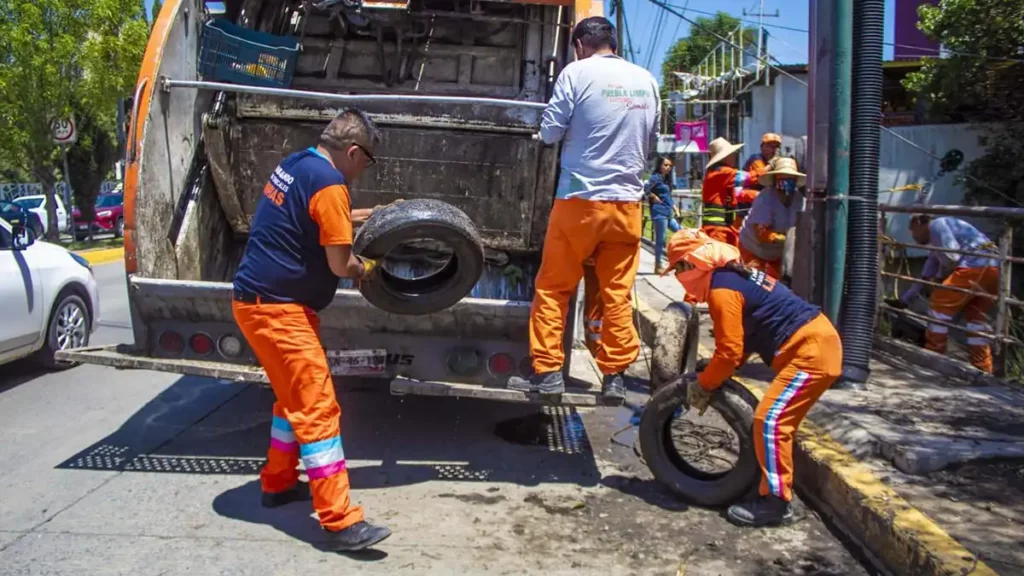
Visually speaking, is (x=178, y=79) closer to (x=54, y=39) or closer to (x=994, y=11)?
(x=994, y=11)

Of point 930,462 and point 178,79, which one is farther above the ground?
point 178,79

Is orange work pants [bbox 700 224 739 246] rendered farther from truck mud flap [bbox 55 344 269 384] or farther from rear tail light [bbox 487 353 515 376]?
truck mud flap [bbox 55 344 269 384]

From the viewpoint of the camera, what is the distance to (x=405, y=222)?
13.6ft

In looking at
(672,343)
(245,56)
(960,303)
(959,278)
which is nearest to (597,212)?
(672,343)

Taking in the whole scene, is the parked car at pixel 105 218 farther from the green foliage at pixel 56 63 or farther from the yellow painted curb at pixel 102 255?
the yellow painted curb at pixel 102 255

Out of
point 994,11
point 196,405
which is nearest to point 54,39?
point 196,405

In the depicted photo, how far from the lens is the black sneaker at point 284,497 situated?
416 centimetres

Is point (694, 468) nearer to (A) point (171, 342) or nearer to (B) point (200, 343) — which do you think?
(B) point (200, 343)

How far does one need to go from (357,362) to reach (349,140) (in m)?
1.26

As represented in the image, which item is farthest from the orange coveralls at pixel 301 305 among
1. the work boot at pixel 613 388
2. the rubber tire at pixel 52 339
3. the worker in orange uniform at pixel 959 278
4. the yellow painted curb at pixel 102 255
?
the yellow painted curb at pixel 102 255

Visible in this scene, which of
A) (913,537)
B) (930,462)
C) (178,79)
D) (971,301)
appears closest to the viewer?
(913,537)

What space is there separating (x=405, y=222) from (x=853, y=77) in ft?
10.4

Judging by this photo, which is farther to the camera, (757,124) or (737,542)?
(757,124)

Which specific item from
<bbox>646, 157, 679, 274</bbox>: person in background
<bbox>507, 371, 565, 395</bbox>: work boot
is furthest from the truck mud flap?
<bbox>646, 157, 679, 274</bbox>: person in background
